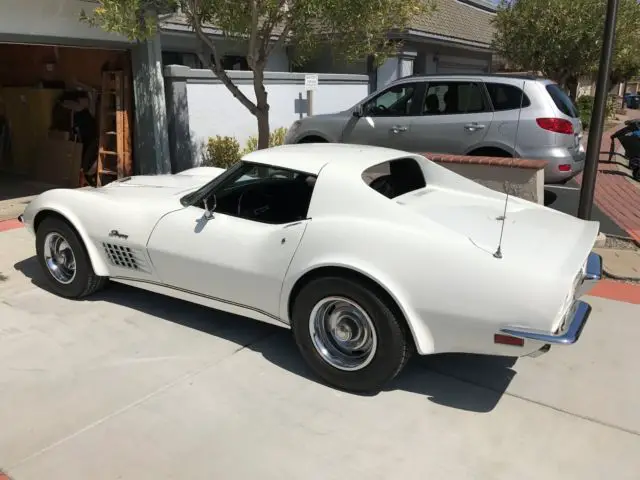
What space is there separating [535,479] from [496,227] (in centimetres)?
147

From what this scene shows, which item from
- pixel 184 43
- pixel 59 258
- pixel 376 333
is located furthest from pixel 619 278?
pixel 184 43

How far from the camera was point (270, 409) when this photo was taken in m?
3.40

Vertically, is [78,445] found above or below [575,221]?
below

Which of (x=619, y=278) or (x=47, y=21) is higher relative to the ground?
(x=47, y=21)

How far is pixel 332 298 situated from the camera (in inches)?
137

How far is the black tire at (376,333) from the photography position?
10.9 feet

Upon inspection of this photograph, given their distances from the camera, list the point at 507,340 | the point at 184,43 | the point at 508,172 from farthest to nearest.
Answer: the point at 184,43, the point at 508,172, the point at 507,340

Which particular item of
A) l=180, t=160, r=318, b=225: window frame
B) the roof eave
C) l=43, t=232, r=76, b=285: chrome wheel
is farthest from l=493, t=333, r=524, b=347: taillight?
the roof eave

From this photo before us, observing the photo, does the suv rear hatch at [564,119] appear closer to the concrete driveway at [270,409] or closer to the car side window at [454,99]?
the car side window at [454,99]

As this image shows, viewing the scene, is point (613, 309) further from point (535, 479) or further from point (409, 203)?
point (535, 479)

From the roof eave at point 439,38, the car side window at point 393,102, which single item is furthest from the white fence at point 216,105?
the car side window at point 393,102

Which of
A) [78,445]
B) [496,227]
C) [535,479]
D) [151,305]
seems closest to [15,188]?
[151,305]

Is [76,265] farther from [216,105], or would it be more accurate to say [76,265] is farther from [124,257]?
[216,105]

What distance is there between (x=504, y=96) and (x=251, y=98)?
15.8 feet
